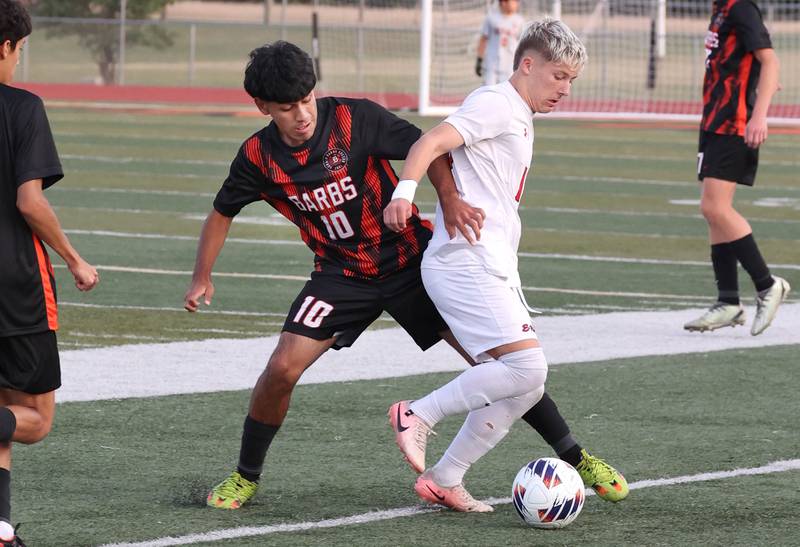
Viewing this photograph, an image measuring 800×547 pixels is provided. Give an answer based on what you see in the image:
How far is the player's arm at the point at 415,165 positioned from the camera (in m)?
5.45

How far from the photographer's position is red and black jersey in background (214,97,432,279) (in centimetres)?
582

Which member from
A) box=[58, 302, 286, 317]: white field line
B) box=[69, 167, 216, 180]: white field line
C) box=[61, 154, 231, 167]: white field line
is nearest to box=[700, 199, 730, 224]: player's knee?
box=[58, 302, 286, 317]: white field line

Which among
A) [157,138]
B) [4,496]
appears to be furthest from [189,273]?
[157,138]

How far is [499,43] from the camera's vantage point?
2348 centimetres

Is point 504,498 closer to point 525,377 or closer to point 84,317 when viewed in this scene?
point 525,377

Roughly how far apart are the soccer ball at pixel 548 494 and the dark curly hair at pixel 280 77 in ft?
4.84

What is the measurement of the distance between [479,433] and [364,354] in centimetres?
335

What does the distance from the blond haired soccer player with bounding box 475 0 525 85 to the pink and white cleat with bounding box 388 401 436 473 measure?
17.9 meters

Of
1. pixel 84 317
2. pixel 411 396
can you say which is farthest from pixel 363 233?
pixel 84 317

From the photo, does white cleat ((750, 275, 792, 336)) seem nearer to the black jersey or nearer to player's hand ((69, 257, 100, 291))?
player's hand ((69, 257, 100, 291))

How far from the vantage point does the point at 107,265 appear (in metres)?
12.5

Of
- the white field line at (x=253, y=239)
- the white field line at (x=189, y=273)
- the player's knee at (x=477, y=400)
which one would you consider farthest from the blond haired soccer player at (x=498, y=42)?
the player's knee at (x=477, y=400)

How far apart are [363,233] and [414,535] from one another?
3.59 feet

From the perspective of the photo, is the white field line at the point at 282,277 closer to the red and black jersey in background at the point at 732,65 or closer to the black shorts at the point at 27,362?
the red and black jersey in background at the point at 732,65
